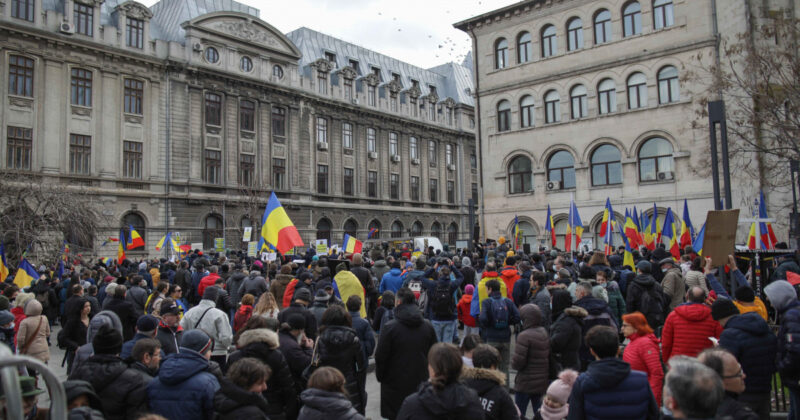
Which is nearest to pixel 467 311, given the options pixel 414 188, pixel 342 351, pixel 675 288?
pixel 675 288

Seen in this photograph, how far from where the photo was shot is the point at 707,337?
613 cm

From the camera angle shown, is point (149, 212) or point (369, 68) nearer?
point (149, 212)

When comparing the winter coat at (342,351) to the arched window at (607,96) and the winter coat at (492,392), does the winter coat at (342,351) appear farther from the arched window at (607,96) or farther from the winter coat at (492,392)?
the arched window at (607,96)

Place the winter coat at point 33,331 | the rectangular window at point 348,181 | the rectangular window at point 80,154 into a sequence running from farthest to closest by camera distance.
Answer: the rectangular window at point 348,181 < the rectangular window at point 80,154 < the winter coat at point 33,331

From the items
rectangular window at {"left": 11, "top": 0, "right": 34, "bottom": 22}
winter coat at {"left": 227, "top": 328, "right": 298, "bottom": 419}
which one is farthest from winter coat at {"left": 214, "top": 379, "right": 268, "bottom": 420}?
rectangular window at {"left": 11, "top": 0, "right": 34, "bottom": 22}

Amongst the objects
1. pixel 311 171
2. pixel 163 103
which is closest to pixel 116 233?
pixel 163 103

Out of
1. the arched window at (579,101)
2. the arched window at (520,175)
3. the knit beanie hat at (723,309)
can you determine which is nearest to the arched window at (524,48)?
the arched window at (579,101)

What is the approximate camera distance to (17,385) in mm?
2148

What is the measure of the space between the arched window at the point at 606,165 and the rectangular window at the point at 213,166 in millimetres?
24214

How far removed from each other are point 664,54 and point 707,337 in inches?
966

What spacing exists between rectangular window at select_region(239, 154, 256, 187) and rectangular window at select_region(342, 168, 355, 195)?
891 cm

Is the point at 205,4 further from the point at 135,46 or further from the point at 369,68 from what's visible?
the point at 369,68

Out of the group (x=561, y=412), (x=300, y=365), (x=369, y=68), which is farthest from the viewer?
(x=369, y=68)

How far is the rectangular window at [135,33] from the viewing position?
1319 inches
